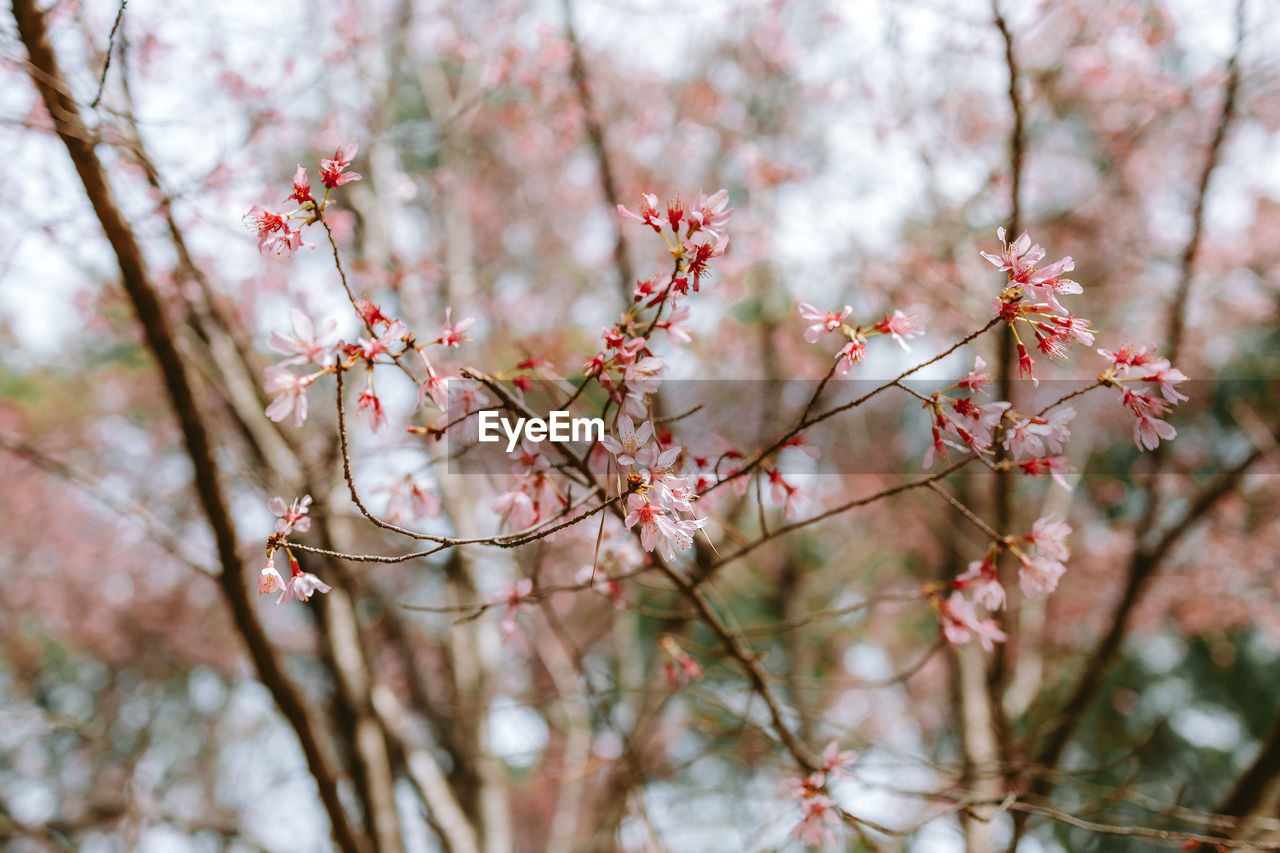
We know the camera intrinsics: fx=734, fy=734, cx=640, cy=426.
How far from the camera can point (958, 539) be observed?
4.19 m

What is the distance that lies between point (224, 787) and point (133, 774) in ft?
17.1

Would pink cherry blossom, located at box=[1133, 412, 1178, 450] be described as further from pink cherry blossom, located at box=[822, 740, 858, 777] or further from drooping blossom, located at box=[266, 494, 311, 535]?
drooping blossom, located at box=[266, 494, 311, 535]

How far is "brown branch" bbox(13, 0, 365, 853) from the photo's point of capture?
170 centimetres

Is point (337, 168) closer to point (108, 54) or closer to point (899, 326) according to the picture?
point (108, 54)

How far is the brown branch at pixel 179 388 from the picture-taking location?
5.58 feet

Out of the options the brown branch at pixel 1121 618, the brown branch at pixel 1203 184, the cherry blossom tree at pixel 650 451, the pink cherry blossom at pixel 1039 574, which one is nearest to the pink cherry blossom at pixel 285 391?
the cherry blossom tree at pixel 650 451

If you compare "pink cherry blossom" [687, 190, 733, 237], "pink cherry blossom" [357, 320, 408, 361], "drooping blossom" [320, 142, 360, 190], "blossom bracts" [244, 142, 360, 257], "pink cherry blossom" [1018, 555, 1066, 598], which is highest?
"drooping blossom" [320, 142, 360, 190]

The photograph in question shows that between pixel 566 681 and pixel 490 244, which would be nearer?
pixel 566 681

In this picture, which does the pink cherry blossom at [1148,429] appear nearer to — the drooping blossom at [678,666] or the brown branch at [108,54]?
the drooping blossom at [678,666]

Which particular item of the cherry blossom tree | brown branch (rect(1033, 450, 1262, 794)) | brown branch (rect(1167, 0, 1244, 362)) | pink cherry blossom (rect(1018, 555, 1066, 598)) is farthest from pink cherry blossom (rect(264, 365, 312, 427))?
brown branch (rect(1167, 0, 1244, 362))

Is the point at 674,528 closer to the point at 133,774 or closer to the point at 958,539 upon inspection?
the point at 133,774

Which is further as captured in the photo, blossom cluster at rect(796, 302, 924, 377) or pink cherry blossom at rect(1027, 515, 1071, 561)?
pink cherry blossom at rect(1027, 515, 1071, 561)

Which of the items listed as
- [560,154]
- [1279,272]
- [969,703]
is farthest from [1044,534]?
[1279,272]

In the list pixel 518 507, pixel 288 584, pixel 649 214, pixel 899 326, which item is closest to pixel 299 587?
pixel 288 584
